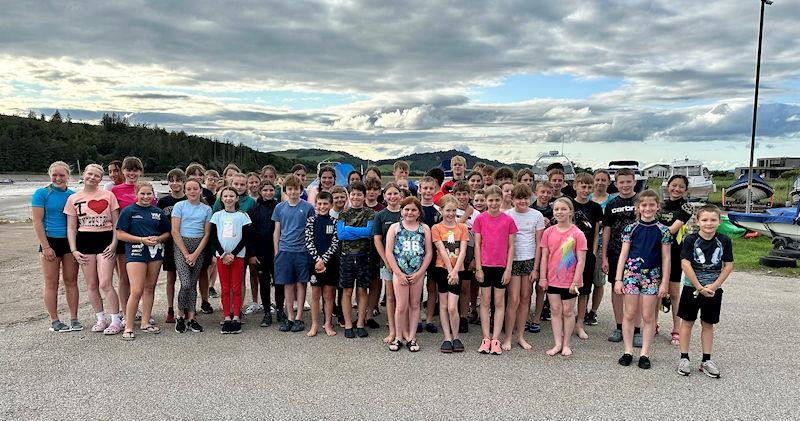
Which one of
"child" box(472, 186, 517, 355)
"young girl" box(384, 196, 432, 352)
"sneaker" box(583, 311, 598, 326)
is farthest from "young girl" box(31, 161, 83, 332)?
"sneaker" box(583, 311, 598, 326)

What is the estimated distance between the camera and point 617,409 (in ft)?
13.3

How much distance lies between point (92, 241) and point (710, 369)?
6488 millimetres

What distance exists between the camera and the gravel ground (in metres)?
4.04

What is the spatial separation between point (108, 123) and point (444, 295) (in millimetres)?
193932

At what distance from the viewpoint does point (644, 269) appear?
5.05m

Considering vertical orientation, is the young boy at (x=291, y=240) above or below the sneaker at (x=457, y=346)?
above

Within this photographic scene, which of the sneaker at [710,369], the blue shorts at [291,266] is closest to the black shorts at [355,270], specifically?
the blue shorts at [291,266]

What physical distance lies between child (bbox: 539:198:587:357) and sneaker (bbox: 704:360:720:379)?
3.90ft

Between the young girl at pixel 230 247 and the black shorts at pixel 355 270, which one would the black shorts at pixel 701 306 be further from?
the young girl at pixel 230 247

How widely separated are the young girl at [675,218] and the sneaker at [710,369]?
81 cm

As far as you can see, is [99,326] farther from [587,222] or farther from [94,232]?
[587,222]

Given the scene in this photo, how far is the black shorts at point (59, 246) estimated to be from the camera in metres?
5.74

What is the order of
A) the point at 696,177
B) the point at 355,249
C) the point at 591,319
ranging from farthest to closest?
the point at 696,177, the point at 591,319, the point at 355,249

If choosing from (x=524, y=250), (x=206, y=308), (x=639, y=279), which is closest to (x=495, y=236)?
(x=524, y=250)
